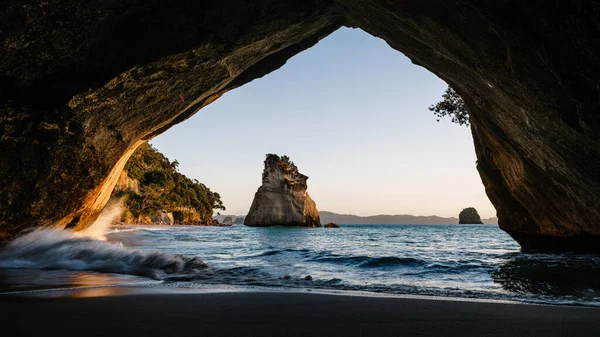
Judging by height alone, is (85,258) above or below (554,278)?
above

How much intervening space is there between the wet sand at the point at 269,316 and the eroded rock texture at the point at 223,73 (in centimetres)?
356

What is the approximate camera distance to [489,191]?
16.2 m

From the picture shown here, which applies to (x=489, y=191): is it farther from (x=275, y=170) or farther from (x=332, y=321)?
(x=275, y=170)

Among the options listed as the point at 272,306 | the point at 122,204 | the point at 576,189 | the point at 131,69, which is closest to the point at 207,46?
the point at 131,69

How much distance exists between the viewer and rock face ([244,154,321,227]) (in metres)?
68.5

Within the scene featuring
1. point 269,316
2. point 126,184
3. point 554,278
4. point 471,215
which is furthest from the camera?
point 471,215

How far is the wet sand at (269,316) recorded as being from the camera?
279 cm

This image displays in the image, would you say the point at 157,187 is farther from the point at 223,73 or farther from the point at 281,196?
the point at 223,73

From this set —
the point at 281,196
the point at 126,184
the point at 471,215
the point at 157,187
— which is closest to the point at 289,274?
the point at 126,184

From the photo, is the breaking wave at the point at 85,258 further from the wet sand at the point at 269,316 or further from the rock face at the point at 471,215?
the rock face at the point at 471,215

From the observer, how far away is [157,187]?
2768 inches

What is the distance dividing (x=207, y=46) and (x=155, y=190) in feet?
218

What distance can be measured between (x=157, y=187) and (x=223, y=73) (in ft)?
212

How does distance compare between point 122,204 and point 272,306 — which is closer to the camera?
point 272,306
